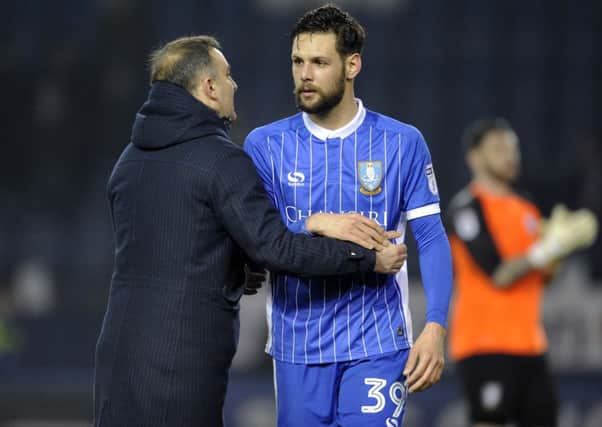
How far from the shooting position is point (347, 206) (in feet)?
10.4

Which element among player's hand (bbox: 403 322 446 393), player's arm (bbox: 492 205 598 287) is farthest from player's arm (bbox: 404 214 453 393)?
player's arm (bbox: 492 205 598 287)

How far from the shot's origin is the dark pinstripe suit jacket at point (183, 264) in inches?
114

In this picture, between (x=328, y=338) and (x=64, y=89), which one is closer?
(x=328, y=338)

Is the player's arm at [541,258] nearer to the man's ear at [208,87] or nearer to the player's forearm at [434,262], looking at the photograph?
the player's forearm at [434,262]

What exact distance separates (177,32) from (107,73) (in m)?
1.25

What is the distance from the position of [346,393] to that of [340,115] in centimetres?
85

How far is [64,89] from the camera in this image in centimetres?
1084

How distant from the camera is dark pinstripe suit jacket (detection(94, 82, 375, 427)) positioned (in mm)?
2891

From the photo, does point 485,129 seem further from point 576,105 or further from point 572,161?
point 576,105

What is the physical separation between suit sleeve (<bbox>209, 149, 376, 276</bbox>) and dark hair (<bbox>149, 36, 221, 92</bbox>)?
28 centimetres

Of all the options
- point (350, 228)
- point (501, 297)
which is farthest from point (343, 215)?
point (501, 297)

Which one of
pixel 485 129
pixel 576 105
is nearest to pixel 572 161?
pixel 576 105

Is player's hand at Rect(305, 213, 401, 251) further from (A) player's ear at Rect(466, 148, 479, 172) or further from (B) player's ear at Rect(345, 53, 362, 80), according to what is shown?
(A) player's ear at Rect(466, 148, 479, 172)

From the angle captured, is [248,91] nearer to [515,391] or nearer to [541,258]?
[541,258]
